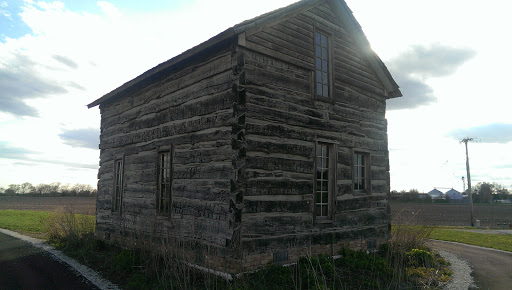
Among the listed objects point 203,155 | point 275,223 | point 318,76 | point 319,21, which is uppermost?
point 319,21

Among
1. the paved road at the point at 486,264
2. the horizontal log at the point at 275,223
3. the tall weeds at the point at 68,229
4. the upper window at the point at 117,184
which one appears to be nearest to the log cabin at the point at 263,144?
the horizontal log at the point at 275,223

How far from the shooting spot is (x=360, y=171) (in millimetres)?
11125

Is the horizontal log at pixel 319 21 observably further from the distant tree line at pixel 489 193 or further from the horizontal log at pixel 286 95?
the distant tree line at pixel 489 193

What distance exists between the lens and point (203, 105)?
8797 mm

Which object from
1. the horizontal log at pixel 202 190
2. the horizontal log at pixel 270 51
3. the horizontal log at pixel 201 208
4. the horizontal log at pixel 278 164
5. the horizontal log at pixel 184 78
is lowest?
the horizontal log at pixel 201 208

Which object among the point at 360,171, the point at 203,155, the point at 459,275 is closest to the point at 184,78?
the point at 203,155

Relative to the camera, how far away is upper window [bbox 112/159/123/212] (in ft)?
41.7

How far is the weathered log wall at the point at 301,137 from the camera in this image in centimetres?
789

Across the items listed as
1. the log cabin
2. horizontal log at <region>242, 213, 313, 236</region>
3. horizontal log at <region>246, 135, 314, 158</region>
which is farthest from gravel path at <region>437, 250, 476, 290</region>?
horizontal log at <region>246, 135, 314, 158</region>

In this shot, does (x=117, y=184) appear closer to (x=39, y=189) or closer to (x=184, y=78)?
(x=184, y=78)

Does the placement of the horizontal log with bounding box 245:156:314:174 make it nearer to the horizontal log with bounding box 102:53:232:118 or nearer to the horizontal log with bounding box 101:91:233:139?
the horizontal log with bounding box 101:91:233:139

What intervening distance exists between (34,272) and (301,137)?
8.22 m

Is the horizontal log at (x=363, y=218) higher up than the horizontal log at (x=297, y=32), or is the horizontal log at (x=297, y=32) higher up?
the horizontal log at (x=297, y=32)

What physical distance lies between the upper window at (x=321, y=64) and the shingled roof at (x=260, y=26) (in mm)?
1022
